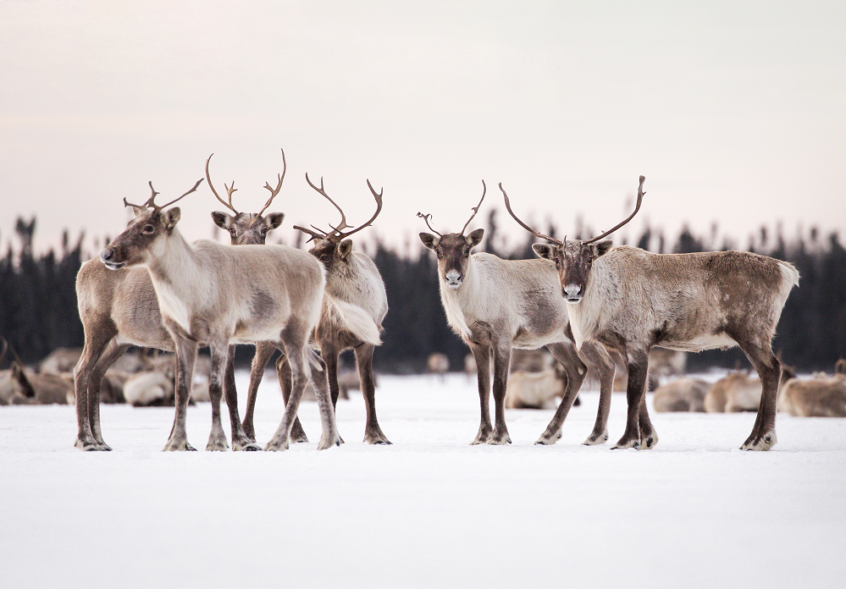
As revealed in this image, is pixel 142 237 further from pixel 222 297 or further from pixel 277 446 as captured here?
pixel 277 446

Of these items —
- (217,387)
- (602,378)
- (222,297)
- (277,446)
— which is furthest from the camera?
(602,378)

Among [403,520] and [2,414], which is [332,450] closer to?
[403,520]

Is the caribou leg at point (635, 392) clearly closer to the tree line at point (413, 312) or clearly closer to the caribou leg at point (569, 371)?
the caribou leg at point (569, 371)

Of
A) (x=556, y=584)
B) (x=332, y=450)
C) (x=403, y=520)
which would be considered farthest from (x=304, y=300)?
(x=556, y=584)

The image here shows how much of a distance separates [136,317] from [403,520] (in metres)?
4.84

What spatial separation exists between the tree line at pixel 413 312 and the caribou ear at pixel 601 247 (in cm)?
Answer: 3623

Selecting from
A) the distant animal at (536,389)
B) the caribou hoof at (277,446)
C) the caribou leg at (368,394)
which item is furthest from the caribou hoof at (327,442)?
the distant animal at (536,389)

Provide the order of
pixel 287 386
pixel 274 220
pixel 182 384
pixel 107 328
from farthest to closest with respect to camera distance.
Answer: pixel 274 220
pixel 287 386
pixel 107 328
pixel 182 384

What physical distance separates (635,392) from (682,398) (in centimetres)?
1004

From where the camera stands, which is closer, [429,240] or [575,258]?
[575,258]

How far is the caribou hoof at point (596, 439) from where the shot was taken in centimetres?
1036

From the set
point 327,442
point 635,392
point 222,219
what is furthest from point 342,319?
point 635,392

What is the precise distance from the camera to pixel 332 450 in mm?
9164

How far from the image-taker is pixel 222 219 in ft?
37.7
